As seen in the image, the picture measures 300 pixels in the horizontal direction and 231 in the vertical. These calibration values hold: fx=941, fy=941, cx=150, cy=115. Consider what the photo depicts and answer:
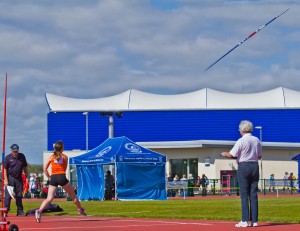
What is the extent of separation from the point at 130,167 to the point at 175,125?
44.8 meters

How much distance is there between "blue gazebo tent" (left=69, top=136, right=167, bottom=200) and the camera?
1682 inches

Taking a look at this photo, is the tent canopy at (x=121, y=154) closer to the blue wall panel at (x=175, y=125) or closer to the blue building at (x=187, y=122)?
the blue building at (x=187, y=122)

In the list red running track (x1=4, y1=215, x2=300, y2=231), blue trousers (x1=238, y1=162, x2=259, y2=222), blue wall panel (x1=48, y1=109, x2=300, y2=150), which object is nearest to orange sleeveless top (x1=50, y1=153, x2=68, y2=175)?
red running track (x1=4, y1=215, x2=300, y2=231)

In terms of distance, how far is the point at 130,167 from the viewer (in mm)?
43375

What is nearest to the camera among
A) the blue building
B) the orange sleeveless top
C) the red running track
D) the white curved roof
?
the red running track

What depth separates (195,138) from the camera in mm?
87062

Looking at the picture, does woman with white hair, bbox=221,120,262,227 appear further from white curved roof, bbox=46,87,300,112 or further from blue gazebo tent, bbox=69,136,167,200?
white curved roof, bbox=46,87,300,112

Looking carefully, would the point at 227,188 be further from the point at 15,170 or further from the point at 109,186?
the point at 15,170

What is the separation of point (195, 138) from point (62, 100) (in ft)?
49.3

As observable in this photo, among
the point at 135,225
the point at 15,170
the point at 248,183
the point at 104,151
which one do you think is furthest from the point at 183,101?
the point at 248,183

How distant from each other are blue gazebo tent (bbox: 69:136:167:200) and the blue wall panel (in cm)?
4276

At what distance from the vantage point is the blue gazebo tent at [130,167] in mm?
42728

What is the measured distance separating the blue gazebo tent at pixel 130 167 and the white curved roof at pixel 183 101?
44.3 m

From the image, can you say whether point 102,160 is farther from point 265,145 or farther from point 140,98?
point 140,98
